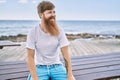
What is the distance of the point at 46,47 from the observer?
2.20 metres

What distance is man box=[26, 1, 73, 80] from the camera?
2.14 m

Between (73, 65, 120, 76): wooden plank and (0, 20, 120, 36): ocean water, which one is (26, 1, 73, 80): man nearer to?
(73, 65, 120, 76): wooden plank

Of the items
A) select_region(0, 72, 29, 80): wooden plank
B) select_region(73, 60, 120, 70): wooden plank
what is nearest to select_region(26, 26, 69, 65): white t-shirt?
select_region(0, 72, 29, 80): wooden plank

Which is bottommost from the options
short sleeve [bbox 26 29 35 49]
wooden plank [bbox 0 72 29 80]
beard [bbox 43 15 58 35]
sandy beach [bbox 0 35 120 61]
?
sandy beach [bbox 0 35 120 61]

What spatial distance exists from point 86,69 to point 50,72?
603 millimetres

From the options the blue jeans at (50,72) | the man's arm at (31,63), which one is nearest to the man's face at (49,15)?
the man's arm at (31,63)

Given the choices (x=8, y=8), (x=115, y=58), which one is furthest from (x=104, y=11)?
(x=115, y=58)

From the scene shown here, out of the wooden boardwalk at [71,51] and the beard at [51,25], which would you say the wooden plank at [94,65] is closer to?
the beard at [51,25]

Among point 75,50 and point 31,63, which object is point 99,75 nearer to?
point 31,63

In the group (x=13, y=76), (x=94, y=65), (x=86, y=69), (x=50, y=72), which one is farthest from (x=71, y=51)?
(x=50, y=72)

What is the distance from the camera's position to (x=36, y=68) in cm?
224

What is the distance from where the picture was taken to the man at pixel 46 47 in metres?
2.14

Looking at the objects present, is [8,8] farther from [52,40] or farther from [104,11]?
[52,40]

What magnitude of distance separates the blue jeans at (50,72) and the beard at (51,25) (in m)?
0.33
